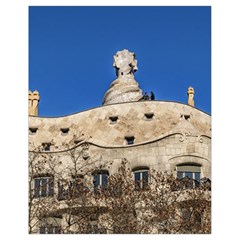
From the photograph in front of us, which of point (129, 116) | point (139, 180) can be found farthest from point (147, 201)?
point (129, 116)

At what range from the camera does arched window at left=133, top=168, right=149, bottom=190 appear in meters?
9.55

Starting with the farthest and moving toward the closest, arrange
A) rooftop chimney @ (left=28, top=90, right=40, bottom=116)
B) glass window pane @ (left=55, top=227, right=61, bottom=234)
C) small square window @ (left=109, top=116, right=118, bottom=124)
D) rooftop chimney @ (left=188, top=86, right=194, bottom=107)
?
small square window @ (left=109, top=116, right=118, bottom=124), rooftop chimney @ (left=188, top=86, right=194, bottom=107), rooftop chimney @ (left=28, top=90, right=40, bottom=116), glass window pane @ (left=55, top=227, right=61, bottom=234)

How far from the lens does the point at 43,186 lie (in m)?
9.43

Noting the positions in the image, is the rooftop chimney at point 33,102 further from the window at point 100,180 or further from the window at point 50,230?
the window at point 50,230

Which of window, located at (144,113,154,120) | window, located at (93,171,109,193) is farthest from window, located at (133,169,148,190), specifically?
window, located at (144,113,154,120)

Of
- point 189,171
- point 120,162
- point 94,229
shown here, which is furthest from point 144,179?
point 94,229

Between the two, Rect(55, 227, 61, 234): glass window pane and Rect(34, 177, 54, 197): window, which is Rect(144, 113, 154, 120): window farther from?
Rect(55, 227, 61, 234): glass window pane

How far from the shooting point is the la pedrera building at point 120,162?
8964mm

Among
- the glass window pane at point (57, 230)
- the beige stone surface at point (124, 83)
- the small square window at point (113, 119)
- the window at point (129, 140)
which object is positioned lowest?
the glass window pane at point (57, 230)

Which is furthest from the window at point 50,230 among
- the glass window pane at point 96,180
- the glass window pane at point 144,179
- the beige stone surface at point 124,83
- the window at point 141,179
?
the beige stone surface at point 124,83

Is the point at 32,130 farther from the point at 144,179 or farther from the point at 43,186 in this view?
the point at 144,179

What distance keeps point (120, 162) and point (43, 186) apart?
1.45 meters

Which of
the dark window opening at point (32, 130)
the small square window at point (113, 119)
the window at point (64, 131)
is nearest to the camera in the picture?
the dark window opening at point (32, 130)
